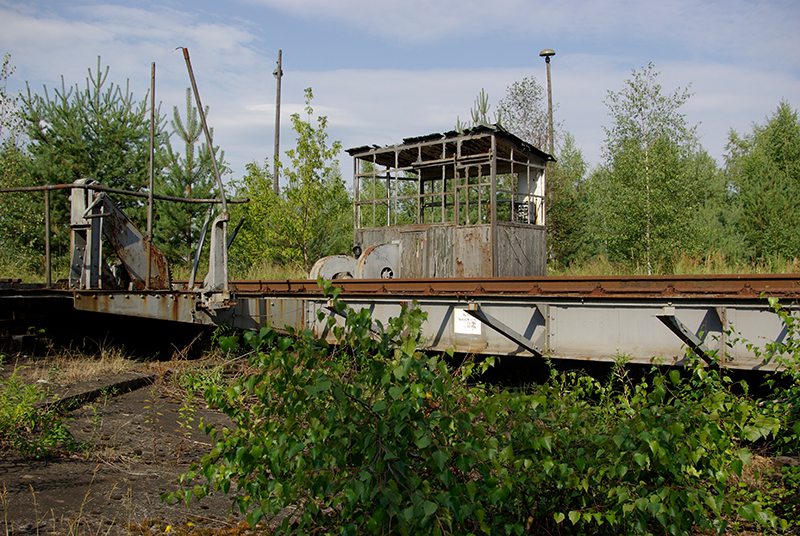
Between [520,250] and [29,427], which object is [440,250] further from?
[29,427]

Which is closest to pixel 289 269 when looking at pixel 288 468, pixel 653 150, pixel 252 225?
pixel 252 225

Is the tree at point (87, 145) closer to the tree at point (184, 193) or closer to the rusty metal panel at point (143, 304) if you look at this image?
the tree at point (184, 193)

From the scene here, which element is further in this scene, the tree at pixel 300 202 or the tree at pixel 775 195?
the tree at pixel 775 195

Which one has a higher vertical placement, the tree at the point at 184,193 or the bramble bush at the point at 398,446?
the tree at the point at 184,193

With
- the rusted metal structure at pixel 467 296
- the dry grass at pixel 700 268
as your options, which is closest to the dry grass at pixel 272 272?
the rusted metal structure at pixel 467 296

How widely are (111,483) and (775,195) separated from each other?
89.0 ft

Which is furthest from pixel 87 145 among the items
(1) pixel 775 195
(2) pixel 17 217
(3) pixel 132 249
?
(1) pixel 775 195

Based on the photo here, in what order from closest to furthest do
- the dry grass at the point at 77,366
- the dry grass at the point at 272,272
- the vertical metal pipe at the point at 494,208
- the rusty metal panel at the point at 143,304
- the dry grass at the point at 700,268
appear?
the dry grass at the point at 77,366 → the rusty metal panel at the point at 143,304 → the vertical metal pipe at the point at 494,208 → the dry grass at the point at 700,268 → the dry grass at the point at 272,272

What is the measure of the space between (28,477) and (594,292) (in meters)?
5.37

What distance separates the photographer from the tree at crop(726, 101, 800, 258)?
2248 cm

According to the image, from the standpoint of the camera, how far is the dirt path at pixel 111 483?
3441 millimetres

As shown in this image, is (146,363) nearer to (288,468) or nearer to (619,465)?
(288,468)

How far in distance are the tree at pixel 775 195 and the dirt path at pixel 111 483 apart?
22.1m

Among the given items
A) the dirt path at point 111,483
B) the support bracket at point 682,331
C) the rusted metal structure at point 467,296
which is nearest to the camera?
the dirt path at point 111,483
